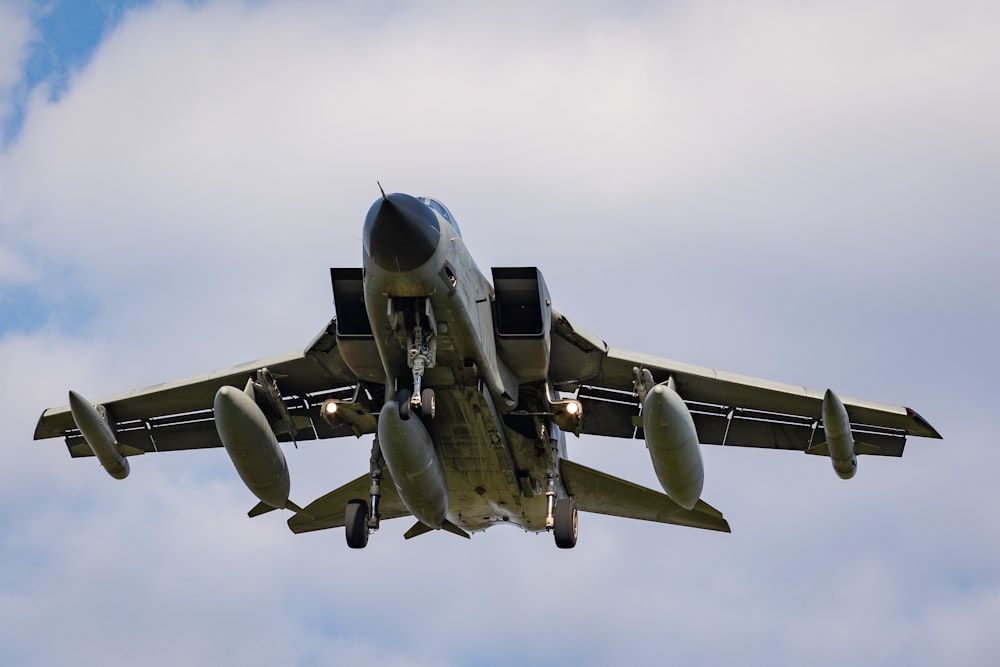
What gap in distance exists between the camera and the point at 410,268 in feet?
60.1

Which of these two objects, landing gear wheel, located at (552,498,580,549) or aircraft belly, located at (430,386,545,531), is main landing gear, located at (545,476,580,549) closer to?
landing gear wheel, located at (552,498,580,549)

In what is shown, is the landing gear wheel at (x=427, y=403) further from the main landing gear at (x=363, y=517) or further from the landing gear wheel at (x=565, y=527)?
the landing gear wheel at (x=565, y=527)

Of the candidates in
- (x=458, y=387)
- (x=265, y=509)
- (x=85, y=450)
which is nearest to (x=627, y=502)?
(x=458, y=387)

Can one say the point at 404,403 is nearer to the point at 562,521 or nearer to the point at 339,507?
the point at 562,521

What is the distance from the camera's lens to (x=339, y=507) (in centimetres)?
2533

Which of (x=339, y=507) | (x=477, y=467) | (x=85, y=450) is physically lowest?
(x=339, y=507)

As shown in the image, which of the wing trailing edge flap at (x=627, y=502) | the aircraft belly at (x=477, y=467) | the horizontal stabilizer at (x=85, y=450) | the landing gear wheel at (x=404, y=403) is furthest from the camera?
the horizontal stabilizer at (x=85, y=450)

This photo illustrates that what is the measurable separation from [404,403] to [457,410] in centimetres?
158

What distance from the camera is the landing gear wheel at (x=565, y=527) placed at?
2214 centimetres

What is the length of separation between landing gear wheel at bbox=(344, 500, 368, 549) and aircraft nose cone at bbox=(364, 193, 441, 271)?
5.46 m

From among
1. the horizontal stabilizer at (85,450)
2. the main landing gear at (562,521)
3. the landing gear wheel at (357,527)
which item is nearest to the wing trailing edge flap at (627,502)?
the main landing gear at (562,521)

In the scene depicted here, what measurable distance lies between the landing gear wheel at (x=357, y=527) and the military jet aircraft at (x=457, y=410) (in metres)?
0.02

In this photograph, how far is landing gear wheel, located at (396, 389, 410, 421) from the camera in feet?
64.3

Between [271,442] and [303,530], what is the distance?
4727 mm
